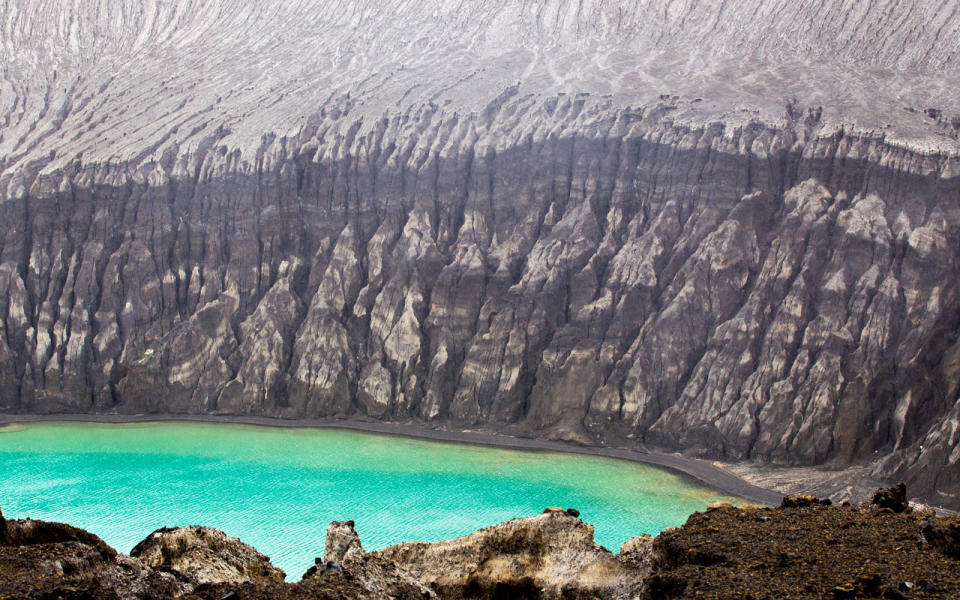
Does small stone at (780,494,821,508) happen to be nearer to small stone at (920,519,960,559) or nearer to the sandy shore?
small stone at (920,519,960,559)

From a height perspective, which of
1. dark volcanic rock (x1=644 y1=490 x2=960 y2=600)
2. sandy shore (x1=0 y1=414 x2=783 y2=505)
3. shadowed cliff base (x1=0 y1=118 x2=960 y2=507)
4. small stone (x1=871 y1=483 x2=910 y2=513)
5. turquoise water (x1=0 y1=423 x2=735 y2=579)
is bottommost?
turquoise water (x1=0 y1=423 x2=735 y2=579)

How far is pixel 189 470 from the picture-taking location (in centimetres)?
4128

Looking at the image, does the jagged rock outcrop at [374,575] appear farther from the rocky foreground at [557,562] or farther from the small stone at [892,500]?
the small stone at [892,500]

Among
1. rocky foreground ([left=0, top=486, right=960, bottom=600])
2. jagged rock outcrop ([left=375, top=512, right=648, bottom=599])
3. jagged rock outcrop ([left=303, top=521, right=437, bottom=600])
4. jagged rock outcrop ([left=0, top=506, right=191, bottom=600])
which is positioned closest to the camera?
jagged rock outcrop ([left=0, top=506, right=191, bottom=600])

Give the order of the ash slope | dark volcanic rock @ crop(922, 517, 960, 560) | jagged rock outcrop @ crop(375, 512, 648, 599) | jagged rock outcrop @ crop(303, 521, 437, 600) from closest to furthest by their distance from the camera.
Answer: jagged rock outcrop @ crop(303, 521, 437, 600) → dark volcanic rock @ crop(922, 517, 960, 560) → jagged rock outcrop @ crop(375, 512, 648, 599) → the ash slope

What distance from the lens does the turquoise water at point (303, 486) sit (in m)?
32.2

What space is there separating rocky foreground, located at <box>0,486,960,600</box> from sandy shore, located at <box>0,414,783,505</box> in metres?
25.0

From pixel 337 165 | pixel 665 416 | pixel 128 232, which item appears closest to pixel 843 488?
pixel 665 416

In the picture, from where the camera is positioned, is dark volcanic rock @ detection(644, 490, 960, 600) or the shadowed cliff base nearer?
dark volcanic rock @ detection(644, 490, 960, 600)

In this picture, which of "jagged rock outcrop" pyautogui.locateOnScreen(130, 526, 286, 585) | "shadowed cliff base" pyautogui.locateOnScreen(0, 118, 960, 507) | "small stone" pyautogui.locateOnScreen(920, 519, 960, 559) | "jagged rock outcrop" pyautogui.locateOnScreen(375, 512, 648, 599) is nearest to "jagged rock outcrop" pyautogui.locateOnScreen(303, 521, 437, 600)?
"jagged rock outcrop" pyautogui.locateOnScreen(130, 526, 286, 585)

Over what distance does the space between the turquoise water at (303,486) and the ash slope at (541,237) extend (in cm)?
470

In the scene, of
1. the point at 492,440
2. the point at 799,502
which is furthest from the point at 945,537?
the point at 492,440

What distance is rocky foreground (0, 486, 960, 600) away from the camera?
10203mm

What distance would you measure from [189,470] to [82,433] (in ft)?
41.7
